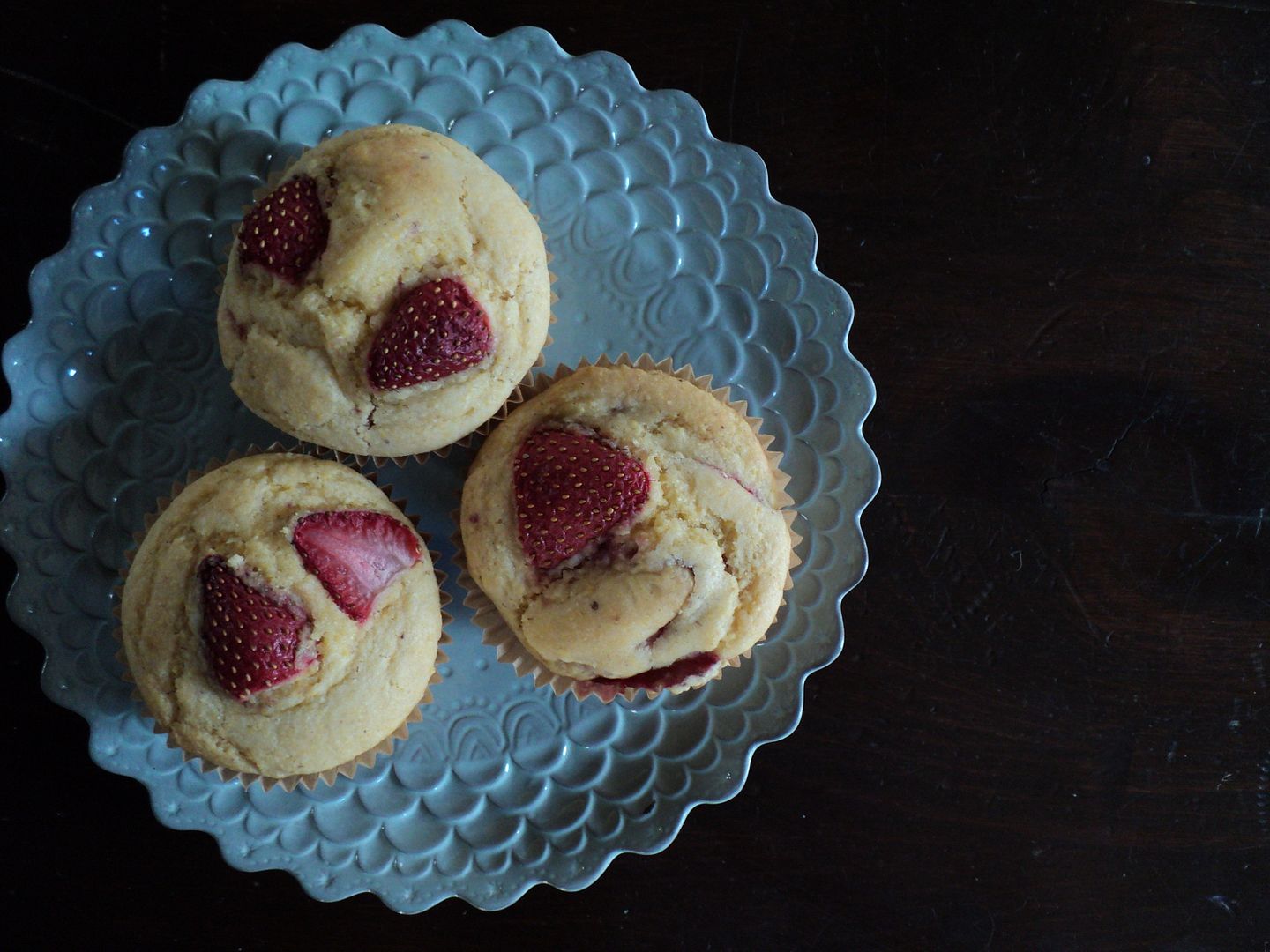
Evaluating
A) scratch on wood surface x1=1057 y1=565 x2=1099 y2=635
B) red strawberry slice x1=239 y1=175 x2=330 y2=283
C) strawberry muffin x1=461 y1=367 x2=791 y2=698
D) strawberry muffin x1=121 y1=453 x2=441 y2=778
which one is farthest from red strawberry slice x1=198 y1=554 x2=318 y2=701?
scratch on wood surface x1=1057 y1=565 x2=1099 y2=635

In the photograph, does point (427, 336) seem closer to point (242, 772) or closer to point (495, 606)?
point (495, 606)

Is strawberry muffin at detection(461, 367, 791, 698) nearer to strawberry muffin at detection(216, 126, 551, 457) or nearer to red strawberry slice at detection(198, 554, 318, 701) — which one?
strawberry muffin at detection(216, 126, 551, 457)

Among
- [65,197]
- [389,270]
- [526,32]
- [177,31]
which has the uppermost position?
[526,32]

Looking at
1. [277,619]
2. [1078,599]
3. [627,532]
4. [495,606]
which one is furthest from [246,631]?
[1078,599]

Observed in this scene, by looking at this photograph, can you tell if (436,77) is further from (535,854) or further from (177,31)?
(535,854)

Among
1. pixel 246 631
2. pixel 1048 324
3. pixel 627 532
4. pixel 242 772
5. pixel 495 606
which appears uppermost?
pixel 1048 324

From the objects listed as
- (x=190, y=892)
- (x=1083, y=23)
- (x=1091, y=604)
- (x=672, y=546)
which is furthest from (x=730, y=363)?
(x=190, y=892)
